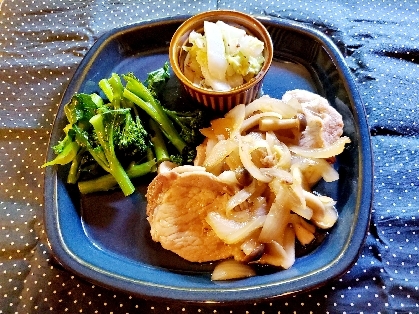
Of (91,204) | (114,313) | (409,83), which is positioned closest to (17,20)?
(91,204)

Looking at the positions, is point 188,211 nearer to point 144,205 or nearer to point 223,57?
point 144,205

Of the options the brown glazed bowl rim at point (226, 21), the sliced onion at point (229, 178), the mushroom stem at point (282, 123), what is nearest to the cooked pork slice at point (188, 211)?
the sliced onion at point (229, 178)

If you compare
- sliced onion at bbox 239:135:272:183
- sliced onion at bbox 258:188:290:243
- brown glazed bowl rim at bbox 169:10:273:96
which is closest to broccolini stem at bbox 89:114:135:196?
brown glazed bowl rim at bbox 169:10:273:96

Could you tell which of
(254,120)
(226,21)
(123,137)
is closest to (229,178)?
(254,120)

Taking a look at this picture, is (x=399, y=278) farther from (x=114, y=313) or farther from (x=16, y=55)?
(x=16, y=55)

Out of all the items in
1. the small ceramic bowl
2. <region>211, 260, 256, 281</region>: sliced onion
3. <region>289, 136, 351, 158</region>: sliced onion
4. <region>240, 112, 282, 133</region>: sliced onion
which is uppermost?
the small ceramic bowl

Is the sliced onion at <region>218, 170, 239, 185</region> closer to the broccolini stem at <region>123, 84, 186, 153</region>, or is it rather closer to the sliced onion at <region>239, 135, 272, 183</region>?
the sliced onion at <region>239, 135, 272, 183</region>

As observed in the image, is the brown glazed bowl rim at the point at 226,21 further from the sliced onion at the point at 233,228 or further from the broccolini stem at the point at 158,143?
the sliced onion at the point at 233,228
